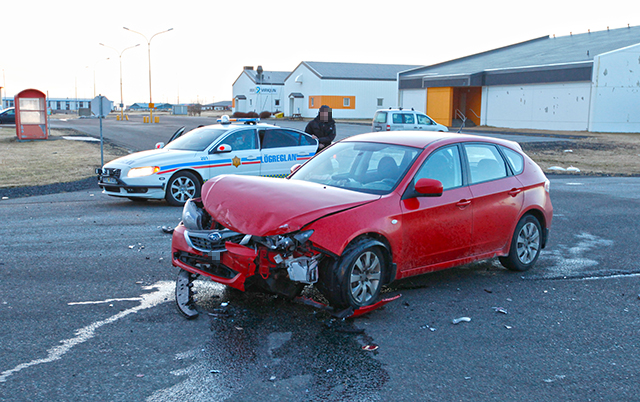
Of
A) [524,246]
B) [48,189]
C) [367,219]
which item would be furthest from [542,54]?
[367,219]

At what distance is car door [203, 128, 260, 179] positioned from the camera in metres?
11.6

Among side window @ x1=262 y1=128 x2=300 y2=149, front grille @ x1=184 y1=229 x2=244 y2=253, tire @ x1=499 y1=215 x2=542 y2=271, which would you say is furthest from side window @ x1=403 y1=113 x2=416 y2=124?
front grille @ x1=184 y1=229 x2=244 y2=253

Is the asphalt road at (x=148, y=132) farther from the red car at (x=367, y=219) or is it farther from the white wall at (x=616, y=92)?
the red car at (x=367, y=219)

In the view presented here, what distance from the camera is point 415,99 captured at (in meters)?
55.8

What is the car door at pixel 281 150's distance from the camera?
12.2m

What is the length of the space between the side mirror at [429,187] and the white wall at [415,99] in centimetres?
Result: 5029

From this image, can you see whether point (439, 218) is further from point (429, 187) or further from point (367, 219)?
point (367, 219)

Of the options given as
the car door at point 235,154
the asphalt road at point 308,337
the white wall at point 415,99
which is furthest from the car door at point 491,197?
the white wall at point 415,99

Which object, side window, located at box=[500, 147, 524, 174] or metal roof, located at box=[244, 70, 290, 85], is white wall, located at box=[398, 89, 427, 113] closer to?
metal roof, located at box=[244, 70, 290, 85]

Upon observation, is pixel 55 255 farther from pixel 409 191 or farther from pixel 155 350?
pixel 409 191

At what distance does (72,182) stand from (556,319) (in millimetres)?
12969

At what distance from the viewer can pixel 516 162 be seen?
275 inches

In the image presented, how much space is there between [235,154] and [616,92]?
3664cm

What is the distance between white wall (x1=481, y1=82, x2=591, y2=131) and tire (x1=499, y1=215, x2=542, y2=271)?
1472 inches
